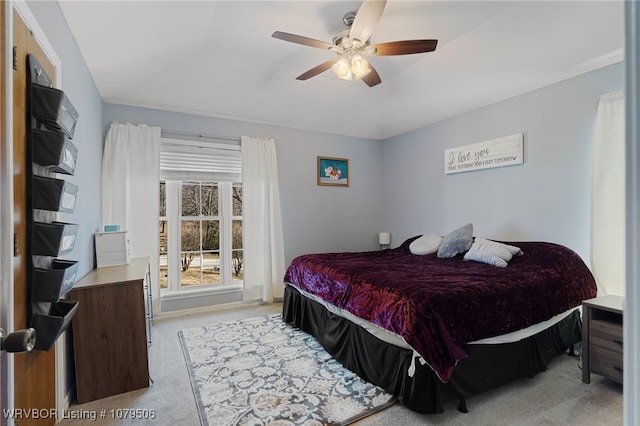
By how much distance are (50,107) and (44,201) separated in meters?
0.42

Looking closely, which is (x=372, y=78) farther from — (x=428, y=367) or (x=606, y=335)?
(x=606, y=335)

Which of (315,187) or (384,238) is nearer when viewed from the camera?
(315,187)

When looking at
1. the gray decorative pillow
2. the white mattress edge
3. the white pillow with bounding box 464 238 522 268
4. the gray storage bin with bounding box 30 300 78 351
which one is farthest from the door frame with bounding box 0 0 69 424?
the gray decorative pillow

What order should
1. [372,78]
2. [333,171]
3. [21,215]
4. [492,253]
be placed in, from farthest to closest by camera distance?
[333,171] < [492,253] < [372,78] < [21,215]

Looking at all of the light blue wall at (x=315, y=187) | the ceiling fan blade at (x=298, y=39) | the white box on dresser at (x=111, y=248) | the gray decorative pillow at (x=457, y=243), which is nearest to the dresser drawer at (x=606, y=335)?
the gray decorative pillow at (x=457, y=243)

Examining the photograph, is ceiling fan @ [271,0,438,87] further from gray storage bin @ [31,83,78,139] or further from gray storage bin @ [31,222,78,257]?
gray storage bin @ [31,222,78,257]

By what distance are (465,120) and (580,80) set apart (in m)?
1.18

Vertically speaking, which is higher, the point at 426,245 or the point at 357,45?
the point at 357,45

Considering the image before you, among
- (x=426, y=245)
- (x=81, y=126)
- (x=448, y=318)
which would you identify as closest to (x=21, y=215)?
(x=81, y=126)

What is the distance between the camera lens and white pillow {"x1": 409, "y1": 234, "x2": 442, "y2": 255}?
366cm

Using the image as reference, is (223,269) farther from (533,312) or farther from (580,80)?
(580,80)

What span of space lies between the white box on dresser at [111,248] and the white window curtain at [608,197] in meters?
4.15

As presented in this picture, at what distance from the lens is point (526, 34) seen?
8.56 feet

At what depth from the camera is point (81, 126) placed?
7.91 ft
